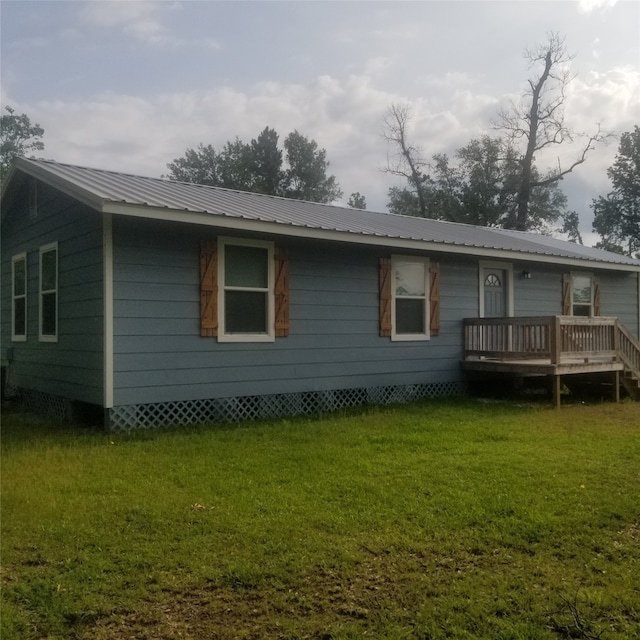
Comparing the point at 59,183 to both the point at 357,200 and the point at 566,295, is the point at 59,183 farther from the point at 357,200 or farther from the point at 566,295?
the point at 357,200

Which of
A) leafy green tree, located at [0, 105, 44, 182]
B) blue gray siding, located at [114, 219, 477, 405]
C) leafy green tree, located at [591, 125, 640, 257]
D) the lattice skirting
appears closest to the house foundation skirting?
the lattice skirting

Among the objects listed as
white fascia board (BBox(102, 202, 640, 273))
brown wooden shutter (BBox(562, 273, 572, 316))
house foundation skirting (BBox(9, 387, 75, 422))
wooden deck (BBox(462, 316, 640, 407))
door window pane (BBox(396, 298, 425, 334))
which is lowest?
house foundation skirting (BBox(9, 387, 75, 422))

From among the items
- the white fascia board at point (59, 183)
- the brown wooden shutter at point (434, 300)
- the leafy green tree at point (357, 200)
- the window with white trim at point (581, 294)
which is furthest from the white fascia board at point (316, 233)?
the leafy green tree at point (357, 200)

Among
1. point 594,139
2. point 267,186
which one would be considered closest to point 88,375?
point 594,139

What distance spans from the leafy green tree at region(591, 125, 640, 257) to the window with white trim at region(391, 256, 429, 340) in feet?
100

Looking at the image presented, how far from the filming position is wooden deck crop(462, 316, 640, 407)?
9656 mm

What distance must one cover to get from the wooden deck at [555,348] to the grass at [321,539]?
3.09 meters

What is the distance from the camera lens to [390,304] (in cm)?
1009

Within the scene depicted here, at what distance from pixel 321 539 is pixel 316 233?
17.2 feet

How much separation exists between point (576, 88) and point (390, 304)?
22.4 m

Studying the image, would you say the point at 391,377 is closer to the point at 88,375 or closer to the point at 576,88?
the point at 88,375

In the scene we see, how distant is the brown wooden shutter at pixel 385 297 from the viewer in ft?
32.7

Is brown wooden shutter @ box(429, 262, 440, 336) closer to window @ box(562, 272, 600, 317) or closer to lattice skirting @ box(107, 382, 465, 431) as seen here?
lattice skirting @ box(107, 382, 465, 431)

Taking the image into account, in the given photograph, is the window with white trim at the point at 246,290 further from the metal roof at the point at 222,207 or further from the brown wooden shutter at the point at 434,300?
the brown wooden shutter at the point at 434,300
